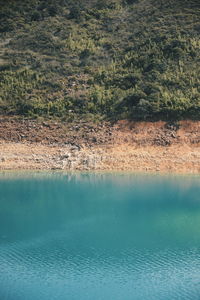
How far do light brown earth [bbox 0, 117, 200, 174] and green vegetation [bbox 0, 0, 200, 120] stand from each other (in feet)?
5.72

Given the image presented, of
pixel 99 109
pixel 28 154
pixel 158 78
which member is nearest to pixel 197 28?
pixel 158 78

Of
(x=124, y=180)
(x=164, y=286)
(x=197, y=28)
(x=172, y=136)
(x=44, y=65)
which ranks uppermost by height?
(x=197, y=28)

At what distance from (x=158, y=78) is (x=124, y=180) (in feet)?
53.7

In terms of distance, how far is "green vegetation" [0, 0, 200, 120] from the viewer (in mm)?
45094

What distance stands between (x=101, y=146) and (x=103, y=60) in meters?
15.8

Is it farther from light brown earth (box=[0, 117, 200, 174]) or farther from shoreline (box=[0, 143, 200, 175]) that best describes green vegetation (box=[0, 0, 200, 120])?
shoreline (box=[0, 143, 200, 175])

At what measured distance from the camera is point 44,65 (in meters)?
52.6

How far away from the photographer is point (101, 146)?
132ft

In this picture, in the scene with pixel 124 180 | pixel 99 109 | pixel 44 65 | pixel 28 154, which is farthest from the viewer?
pixel 44 65

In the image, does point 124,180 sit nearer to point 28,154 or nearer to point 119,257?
point 28,154

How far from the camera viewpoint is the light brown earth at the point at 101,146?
3775 cm

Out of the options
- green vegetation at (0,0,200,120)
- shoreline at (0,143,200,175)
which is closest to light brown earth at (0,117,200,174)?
shoreline at (0,143,200,175)

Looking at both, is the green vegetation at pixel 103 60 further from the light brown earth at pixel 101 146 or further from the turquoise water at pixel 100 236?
the turquoise water at pixel 100 236

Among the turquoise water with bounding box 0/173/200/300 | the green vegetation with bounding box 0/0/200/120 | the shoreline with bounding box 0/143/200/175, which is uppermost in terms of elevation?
the green vegetation with bounding box 0/0/200/120
